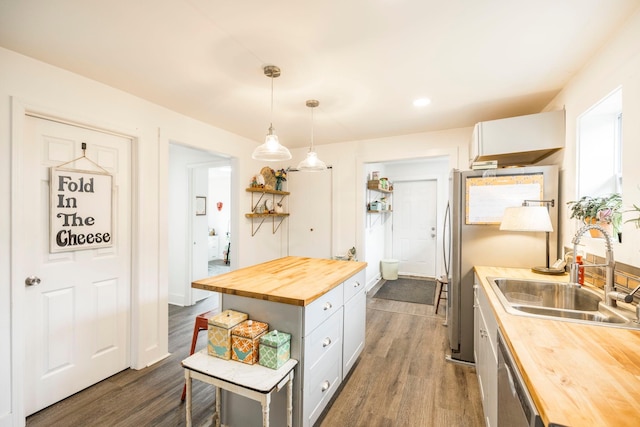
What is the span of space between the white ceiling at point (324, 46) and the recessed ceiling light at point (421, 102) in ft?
0.34

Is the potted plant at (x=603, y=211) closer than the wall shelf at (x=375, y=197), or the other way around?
the potted plant at (x=603, y=211)

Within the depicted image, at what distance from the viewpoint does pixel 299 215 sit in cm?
441

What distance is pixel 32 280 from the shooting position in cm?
186

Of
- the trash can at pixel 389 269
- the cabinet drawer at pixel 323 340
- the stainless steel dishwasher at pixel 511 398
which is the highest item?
the stainless steel dishwasher at pixel 511 398

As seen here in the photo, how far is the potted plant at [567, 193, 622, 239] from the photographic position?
1.54m

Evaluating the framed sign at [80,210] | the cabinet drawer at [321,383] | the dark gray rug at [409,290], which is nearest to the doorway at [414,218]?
the dark gray rug at [409,290]

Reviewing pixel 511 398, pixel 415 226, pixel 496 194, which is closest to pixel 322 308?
pixel 511 398

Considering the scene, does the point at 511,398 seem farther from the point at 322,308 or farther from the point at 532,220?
the point at 532,220

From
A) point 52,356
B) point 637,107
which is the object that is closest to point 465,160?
point 637,107

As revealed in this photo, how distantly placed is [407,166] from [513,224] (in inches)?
157

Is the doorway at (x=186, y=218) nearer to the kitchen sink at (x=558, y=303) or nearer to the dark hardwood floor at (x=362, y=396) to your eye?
the dark hardwood floor at (x=362, y=396)

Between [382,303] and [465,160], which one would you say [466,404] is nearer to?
[382,303]

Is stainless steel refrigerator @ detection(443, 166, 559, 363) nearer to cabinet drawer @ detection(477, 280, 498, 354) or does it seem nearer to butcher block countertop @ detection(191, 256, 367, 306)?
cabinet drawer @ detection(477, 280, 498, 354)

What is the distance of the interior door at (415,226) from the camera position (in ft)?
18.3
